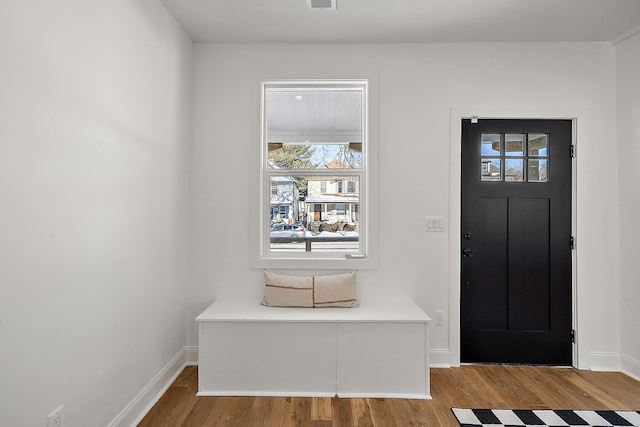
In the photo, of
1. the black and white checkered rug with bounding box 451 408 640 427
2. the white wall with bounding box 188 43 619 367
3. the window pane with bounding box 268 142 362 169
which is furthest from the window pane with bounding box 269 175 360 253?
the black and white checkered rug with bounding box 451 408 640 427

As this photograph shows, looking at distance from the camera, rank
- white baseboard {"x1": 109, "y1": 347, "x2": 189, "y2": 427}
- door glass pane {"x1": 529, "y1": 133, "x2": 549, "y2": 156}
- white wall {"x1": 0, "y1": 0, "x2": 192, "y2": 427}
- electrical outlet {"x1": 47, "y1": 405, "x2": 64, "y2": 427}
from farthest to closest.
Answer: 1. door glass pane {"x1": 529, "y1": 133, "x2": 549, "y2": 156}
2. white baseboard {"x1": 109, "y1": 347, "x2": 189, "y2": 427}
3. electrical outlet {"x1": 47, "y1": 405, "x2": 64, "y2": 427}
4. white wall {"x1": 0, "y1": 0, "x2": 192, "y2": 427}

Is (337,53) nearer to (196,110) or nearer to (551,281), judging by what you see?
Result: (196,110)

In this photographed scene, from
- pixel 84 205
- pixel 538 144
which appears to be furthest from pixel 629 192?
pixel 84 205

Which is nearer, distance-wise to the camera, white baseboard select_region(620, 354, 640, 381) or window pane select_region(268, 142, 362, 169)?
white baseboard select_region(620, 354, 640, 381)

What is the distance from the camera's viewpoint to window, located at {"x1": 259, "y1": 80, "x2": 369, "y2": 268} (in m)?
3.06

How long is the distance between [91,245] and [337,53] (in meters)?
2.30

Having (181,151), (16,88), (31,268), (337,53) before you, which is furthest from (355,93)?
(31,268)

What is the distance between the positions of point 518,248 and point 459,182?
0.73 meters

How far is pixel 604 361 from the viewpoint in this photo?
9.46 ft

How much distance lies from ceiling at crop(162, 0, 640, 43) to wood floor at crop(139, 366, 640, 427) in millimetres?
2635

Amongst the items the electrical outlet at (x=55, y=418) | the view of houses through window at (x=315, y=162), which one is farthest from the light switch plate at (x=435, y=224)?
the electrical outlet at (x=55, y=418)

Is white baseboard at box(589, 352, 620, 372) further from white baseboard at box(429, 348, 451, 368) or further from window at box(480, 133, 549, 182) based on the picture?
window at box(480, 133, 549, 182)

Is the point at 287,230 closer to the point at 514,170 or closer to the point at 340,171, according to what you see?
the point at 340,171

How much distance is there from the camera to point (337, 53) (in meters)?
2.98
